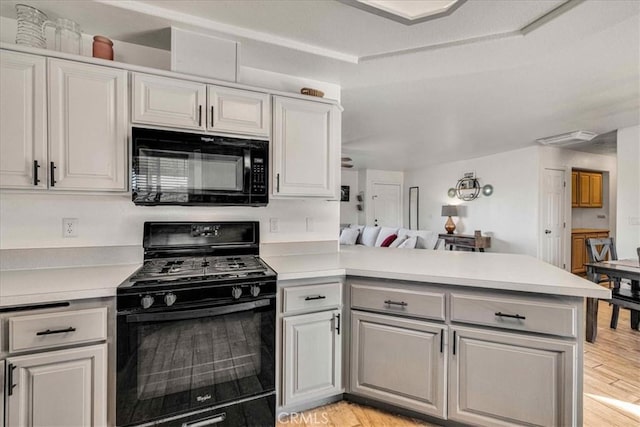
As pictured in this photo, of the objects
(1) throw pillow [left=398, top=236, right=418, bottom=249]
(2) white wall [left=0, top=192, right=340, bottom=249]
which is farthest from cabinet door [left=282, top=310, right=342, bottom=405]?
(1) throw pillow [left=398, top=236, right=418, bottom=249]

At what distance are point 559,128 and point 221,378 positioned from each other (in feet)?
16.9

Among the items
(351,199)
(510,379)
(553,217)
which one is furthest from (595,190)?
(510,379)

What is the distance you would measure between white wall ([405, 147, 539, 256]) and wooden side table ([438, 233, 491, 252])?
0.22 meters

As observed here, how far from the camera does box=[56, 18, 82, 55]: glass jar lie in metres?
1.71

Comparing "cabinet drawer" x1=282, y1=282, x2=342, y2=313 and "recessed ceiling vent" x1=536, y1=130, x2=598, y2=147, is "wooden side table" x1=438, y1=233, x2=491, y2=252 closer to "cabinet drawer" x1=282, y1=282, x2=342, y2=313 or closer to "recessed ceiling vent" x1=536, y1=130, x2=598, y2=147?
"recessed ceiling vent" x1=536, y1=130, x2=598, y2=147

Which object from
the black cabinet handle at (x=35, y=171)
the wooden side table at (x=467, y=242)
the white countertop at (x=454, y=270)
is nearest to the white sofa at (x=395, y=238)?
the wooden side table at (x=467, y=242)

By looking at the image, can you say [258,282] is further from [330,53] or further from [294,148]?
[330,53]

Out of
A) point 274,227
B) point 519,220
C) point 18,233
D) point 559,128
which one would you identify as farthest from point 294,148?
point 519,220

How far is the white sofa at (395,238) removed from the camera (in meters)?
4.90

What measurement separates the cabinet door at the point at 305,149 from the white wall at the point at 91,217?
0.32 meters

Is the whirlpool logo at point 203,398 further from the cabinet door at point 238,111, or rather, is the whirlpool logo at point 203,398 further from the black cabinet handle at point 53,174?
the cabinet door at point 238,111

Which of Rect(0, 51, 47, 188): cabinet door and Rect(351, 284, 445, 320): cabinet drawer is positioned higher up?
Rect(0, 51, 47, 188): cabinet door

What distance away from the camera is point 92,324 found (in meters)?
1.36

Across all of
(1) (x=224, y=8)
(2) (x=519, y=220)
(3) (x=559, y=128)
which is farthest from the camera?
(2) (x=519, y=220)
